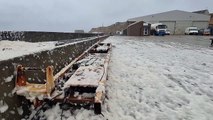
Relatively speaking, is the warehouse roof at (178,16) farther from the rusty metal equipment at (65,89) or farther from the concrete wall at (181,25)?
the rusty metal equipment at (65,89)

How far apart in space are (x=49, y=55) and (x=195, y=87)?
10.1 ft

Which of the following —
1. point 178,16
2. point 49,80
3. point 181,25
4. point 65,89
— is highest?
point 178,16

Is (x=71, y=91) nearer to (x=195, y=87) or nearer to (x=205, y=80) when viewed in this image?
(x=195, y=87)

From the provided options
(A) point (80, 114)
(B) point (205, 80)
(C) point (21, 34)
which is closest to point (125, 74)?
(B) point (205, 80)

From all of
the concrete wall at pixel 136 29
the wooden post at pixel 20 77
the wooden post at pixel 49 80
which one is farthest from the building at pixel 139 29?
the wooden post at pixel 20 77

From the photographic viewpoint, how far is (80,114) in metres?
3.33

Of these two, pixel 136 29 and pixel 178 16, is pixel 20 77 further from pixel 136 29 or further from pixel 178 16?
pixel 178 16

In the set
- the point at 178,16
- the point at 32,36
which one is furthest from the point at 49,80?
the point at 178,16

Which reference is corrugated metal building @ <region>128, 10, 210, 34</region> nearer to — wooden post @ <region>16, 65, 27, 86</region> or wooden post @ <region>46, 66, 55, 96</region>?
wooden post @ <region>46, 66, 55, 96</region>

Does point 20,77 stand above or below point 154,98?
above

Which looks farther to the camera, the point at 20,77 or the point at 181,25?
the point at 181,25

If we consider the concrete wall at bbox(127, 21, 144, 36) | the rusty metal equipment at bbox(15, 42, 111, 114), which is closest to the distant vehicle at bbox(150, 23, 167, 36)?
the concrete wall at bbox(127, 21, 144, 36)

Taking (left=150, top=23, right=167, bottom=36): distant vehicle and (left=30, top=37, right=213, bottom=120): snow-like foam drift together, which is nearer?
(left=30, top=37, right=213, bottom=120): snow-like foam drift

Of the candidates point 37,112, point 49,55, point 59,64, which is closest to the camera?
point 37,112
